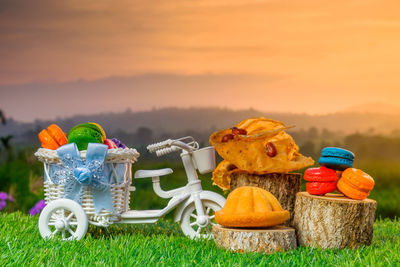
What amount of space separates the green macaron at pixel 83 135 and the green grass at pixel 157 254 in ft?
3.28

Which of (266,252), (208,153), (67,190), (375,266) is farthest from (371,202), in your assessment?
(67,190)

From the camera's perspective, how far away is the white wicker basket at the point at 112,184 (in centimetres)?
499

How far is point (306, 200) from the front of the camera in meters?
4.84

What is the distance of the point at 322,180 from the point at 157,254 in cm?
183

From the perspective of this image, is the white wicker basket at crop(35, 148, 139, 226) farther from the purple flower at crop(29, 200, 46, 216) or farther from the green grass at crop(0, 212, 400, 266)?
the purple flower at crop(29, 200, 46, 216)

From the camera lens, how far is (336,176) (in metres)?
4.87

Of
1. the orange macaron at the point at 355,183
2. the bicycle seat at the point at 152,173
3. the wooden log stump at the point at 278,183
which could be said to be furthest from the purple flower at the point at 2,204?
the orange macaron at the point at 355,183

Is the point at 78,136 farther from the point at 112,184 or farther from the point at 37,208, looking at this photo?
the point at 37,208

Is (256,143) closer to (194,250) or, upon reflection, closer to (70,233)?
(194,250)

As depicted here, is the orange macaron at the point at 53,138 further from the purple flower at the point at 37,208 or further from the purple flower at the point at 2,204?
the purple flower at the point at 2,204

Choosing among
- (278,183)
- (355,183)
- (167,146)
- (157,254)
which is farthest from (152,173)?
(355,183)

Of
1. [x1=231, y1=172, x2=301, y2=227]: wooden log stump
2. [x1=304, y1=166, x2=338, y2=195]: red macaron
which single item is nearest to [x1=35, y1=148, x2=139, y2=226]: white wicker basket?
[x1=231, y1=172, x2=301, y2=227]: wooden log stump

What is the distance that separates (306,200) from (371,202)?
2.11ft

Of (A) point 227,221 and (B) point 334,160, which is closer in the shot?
(A) point 227,221
